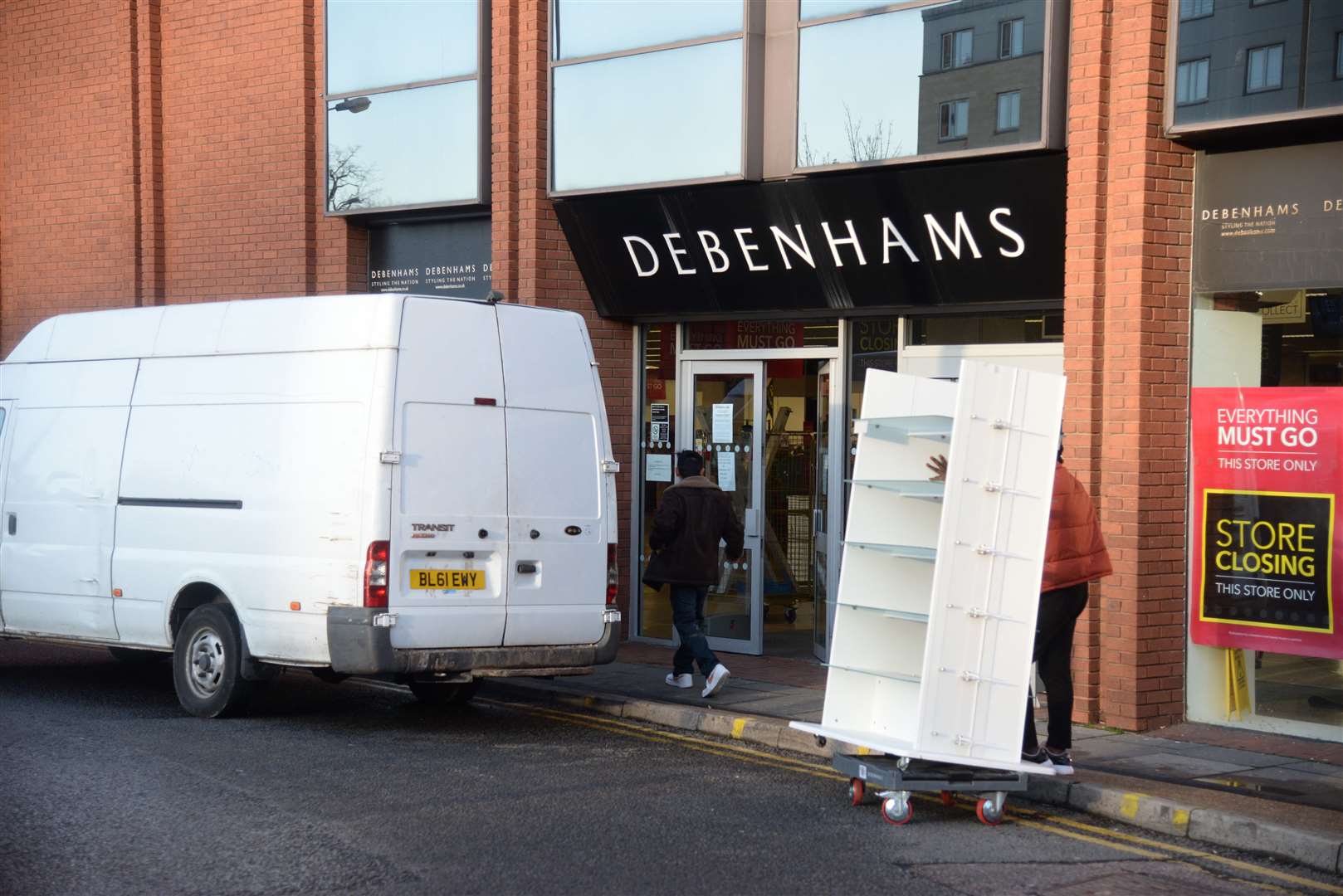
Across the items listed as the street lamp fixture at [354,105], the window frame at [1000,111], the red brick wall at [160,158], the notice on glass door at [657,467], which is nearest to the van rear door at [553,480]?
the window frame at [1000,111]

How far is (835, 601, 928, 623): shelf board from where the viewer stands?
7.47 metres

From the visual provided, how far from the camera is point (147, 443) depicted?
1019 cm

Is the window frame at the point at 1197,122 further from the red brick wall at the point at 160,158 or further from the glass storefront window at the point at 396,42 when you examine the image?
the red brick wall at the point at 160,158

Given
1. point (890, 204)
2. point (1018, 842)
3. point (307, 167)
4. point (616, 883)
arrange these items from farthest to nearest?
point (307, 167), point (890, 204), point (1018, 842), point (616, 883)

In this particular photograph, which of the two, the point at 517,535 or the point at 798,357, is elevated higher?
the point at 798,357

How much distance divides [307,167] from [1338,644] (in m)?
10.6

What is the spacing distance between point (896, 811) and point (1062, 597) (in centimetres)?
151

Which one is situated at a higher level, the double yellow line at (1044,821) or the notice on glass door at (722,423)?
the notice on glass door at (722,423)

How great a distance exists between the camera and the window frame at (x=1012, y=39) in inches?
403

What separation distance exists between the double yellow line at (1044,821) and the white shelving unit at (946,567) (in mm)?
372

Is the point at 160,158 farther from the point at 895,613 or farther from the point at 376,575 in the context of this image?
the point at 895,613

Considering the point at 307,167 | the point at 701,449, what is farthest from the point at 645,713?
the point at 307,167

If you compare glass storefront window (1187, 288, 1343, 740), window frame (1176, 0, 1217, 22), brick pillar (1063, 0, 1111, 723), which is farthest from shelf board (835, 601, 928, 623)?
window frame (1176, 0, 1217, 22)

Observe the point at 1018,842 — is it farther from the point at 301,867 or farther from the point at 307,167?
the point at 307,167
